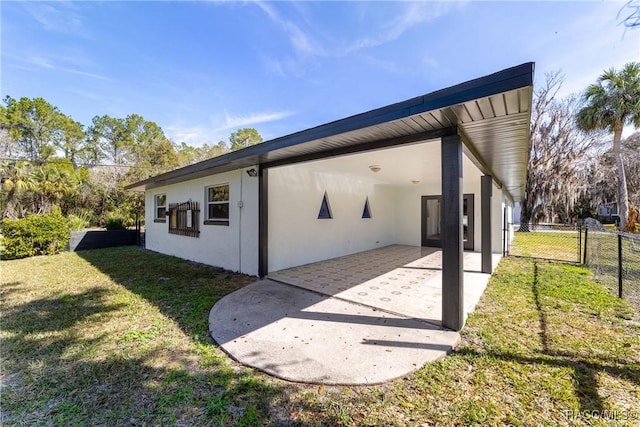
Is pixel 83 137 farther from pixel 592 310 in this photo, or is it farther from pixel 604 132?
pixel 604 132

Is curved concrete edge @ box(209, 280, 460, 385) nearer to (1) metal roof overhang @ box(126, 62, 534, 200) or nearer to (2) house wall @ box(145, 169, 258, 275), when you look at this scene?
(2) house wall @ box(145, 169, 258, 275)

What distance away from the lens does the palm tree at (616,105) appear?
13672 mm

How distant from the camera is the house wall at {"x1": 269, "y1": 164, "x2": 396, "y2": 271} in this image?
632cm

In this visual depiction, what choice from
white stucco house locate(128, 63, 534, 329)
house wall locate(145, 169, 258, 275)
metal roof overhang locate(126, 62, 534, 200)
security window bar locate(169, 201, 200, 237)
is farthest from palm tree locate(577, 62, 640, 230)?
security window bar locate(169, 201, 200, 237)

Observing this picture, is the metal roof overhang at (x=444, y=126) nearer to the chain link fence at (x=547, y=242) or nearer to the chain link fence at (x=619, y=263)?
the chain link fence at (x=619, y=263)

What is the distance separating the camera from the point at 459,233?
10.7 ft

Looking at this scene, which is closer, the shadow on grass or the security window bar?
the shadow on grass

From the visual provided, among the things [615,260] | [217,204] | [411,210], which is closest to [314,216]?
[217,204]

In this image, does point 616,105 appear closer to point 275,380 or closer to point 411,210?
point 411,210

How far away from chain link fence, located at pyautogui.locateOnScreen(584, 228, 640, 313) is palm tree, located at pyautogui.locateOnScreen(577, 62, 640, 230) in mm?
12190

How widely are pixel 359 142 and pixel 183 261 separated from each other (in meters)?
6.62

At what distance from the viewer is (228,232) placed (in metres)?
6.71

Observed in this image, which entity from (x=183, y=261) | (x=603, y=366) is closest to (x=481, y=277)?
(x=603, y=366)

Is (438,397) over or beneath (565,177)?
beneath
